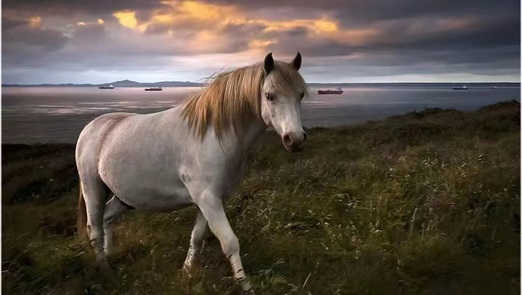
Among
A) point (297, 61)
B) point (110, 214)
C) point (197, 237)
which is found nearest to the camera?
point (297, 61)

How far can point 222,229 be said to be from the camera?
6.64ft

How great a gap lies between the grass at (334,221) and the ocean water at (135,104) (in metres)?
0.09

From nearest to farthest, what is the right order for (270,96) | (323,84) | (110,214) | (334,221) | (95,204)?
(270,96)
(95,204)
(110,214)
(334,221)
(323,84)

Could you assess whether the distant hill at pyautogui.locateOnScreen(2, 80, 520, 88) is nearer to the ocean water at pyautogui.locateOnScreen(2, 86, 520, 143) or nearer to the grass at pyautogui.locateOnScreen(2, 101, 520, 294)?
the ocean water at pyautogui.locateOnScreen(2, 86, 520, 143)

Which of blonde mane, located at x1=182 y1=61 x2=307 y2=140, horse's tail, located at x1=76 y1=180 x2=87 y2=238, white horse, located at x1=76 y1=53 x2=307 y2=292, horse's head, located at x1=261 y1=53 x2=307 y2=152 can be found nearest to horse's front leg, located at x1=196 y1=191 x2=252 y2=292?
white horse, located at x1=76 y1=53 x2=307 y2=292

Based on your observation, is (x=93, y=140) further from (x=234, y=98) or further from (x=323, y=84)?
(x=323, y=84)

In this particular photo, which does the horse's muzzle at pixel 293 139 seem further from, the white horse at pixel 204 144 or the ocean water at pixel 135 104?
the ocean water at pixel 135 104

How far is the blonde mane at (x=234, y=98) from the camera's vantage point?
6.47 feet

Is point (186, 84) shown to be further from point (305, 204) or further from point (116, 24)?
point (305, 204)

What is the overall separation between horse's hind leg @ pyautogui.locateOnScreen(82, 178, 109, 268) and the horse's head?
3.39ft

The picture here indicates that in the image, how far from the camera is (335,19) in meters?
2.79

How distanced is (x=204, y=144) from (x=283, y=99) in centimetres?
43

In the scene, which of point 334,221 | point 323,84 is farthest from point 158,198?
point 323,84

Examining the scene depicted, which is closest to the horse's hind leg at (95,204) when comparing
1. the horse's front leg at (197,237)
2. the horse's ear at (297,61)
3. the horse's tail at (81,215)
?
the horse's tail at (81,215)
